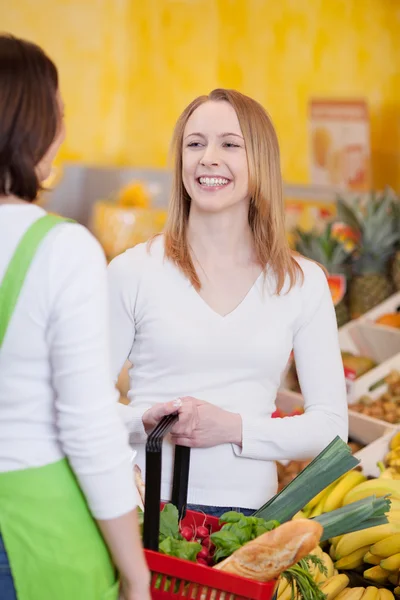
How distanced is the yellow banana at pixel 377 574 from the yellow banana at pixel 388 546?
1.7 inches

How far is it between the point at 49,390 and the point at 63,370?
57 millimetres

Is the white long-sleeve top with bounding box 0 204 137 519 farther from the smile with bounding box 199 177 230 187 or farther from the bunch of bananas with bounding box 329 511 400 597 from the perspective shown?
the bunch of bananas with bounding box 329 511 400 597

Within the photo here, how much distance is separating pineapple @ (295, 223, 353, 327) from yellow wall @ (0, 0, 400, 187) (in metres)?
4.12

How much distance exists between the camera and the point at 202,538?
1586 millimetres

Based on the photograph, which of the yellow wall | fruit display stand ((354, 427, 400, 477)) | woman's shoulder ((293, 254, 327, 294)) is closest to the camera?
woman's shoulder ((293, 254, 327, 294))

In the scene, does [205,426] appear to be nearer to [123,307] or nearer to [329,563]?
[123,307]

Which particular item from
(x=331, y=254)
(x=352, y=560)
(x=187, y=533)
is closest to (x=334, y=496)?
(x=352, y=560)

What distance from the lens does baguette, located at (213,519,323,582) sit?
1.39 meters

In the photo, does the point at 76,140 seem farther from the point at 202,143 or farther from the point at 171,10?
the point at 202,143

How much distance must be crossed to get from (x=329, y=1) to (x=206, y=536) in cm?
737

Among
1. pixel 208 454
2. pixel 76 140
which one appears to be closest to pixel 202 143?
pixel 208 454

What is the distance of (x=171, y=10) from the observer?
8.40 metres

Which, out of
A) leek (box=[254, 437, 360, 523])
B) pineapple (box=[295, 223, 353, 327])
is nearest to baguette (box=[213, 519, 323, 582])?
leek (box=[254, 437, 360, 523])

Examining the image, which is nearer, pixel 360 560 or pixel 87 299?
pixel 87 299
